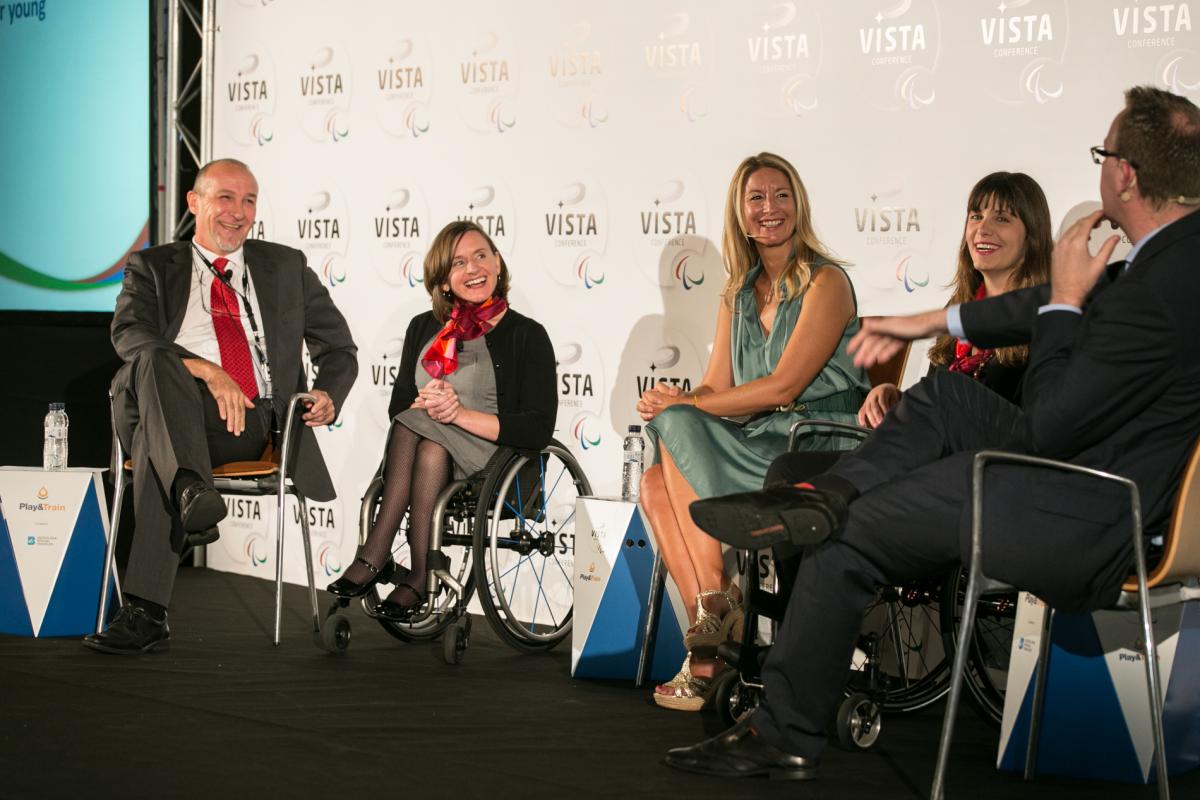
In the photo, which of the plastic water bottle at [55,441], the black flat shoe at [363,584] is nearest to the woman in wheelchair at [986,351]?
the black flat shoe at [363,584]

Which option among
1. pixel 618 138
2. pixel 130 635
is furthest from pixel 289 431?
pixel 618 138

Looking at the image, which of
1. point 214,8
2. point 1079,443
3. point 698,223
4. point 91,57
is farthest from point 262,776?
point 91,57

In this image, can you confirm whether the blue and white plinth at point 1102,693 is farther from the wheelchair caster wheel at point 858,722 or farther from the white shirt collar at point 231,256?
the white shirt collar at point 231,256

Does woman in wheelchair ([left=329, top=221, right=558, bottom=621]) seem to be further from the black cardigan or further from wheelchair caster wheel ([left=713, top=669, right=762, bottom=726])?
wheelchair caster wheel ([left=713, top=669, right=762, bottom=726])

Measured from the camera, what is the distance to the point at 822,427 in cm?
356

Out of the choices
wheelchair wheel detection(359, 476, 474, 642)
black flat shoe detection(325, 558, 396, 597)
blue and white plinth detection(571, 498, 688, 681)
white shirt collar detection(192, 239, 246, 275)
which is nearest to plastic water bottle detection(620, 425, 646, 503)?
blue and white plinth detection(571, 498, 688, 681)

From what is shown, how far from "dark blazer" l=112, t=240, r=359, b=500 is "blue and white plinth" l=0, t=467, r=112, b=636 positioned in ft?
1.03

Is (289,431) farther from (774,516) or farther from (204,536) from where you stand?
(774,516)

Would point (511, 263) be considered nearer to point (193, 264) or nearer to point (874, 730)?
point (193, 264)

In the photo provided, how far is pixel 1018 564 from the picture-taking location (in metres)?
2.44

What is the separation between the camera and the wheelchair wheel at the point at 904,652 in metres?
3.14

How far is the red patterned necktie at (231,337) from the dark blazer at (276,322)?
0.24ft

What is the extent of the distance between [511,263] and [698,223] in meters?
0.84

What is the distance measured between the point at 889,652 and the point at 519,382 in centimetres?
135
